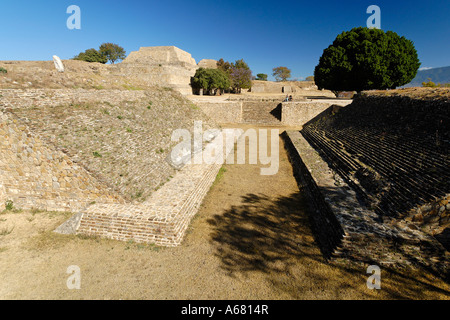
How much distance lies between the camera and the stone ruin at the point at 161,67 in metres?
30.0

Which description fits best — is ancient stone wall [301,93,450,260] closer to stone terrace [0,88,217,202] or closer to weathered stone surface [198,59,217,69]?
stone terrace [0,88,217,202]

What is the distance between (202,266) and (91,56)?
2120 inches

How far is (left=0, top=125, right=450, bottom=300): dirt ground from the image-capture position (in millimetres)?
4226

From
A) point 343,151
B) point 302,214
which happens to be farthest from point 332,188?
point 343,151

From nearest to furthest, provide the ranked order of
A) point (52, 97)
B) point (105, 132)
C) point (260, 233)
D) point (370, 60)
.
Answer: point (260, 233)
point (52, 97)
point (105, 132)
point (370, 60)

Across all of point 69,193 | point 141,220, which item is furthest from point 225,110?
point 141,220

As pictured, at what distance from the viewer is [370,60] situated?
→ 23469 millimetres

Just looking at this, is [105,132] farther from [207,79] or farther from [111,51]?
[111,51]

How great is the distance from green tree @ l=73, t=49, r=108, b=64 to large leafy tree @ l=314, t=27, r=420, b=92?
45.3 meters

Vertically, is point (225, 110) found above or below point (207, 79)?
→ below

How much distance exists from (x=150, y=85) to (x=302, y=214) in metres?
12.8

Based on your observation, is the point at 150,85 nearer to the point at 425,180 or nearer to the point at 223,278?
the point at 223,278

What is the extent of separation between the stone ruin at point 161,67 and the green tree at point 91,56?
43.8 feet

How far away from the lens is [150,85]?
14.4m
